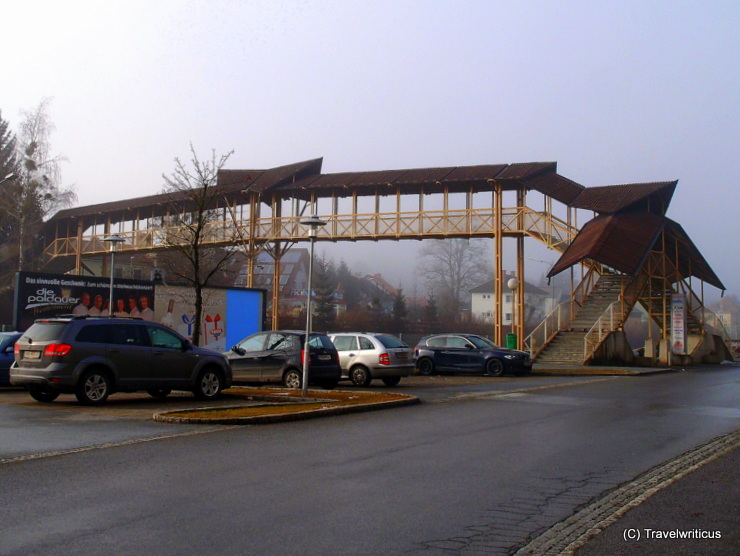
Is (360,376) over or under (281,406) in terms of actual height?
over

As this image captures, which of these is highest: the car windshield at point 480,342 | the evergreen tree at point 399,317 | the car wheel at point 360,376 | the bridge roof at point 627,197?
the bridge roof at point 627,197

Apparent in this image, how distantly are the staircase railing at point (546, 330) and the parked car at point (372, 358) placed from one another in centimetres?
1739

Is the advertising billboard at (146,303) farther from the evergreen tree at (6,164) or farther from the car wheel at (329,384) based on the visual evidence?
the evergreen tree at (6,164)

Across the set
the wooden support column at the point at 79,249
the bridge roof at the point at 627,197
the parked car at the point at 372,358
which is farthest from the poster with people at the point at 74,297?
the wooden support column at the point at 79,249

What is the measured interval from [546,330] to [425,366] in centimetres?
1250

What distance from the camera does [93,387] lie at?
598 inches

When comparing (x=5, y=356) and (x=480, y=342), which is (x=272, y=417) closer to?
(x=5, y=356)

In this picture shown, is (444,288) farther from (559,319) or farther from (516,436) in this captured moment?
(516,436)

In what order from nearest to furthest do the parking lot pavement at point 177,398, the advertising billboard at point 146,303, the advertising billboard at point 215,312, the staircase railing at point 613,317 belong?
the parking lot pavement at point 177,398 → the advertising billboard at point 146,303 → the advertising billboard at point 215,312 → the staircase railing at point 613,317

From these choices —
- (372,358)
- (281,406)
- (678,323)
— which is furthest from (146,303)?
(678,323)

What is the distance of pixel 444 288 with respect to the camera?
269 feet

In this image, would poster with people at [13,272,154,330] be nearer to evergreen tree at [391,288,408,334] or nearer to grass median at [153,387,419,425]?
grass median at [153,387,419,425]

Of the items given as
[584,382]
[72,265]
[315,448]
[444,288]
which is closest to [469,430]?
[315,448]

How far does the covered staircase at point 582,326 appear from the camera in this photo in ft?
128
